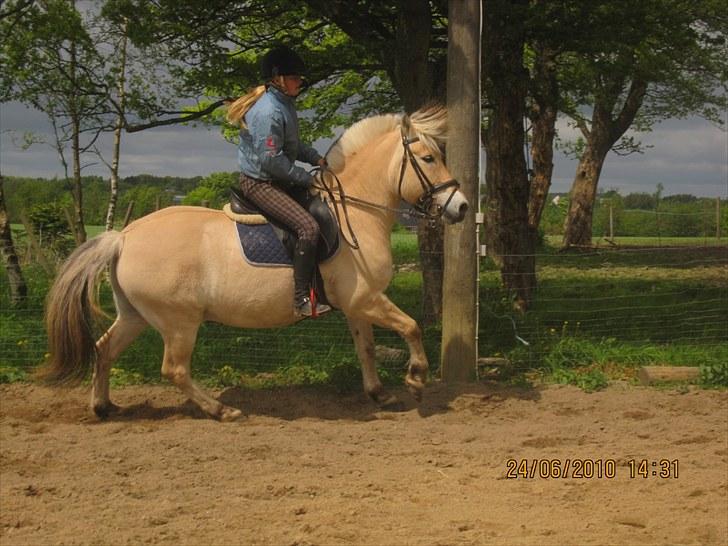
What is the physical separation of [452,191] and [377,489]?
9.22ft

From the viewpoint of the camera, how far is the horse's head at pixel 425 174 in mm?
7387

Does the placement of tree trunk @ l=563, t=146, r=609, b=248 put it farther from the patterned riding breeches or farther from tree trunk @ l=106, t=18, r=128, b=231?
the patterned riding breeches

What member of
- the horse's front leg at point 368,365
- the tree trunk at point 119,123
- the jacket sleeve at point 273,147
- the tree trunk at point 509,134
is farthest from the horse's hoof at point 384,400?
the tree trunk at point 119,123

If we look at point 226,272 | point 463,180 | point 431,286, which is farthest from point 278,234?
point 431,286

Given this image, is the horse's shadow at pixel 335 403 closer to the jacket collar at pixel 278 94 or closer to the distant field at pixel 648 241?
the jacket collar at pixel 278 94

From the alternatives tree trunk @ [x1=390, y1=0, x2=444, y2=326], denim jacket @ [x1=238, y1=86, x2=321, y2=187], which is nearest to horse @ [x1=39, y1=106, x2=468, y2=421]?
denim jacket @ [x1=238, y1=86, x2=321, y2=187]

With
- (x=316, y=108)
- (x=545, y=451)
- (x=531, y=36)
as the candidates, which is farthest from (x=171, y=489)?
(x=316, y=108)

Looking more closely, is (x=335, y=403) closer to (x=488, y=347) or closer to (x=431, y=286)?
(x=488, y=347)

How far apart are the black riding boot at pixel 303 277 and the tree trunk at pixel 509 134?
12.2ft

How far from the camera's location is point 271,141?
23.0ft

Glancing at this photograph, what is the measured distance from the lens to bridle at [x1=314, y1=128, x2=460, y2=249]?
7.40 m

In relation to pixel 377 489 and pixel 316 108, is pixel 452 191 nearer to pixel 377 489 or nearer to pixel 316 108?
pixel 377 489

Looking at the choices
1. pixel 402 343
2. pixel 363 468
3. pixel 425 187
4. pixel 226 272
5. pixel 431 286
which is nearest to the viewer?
pixel 363 468

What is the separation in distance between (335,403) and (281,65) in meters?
2.97
